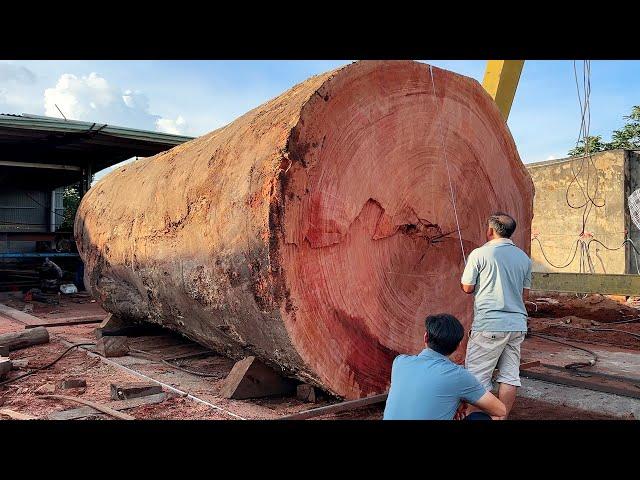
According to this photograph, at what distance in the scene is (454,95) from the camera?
3.99m

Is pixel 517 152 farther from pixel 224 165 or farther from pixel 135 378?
pixel 135 378

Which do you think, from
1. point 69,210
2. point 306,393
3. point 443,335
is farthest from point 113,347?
point 69,210

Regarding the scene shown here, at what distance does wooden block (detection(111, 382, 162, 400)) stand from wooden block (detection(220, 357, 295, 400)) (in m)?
0.48

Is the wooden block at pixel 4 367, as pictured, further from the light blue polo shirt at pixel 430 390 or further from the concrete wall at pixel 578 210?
the concrete wall at pixel 578 210

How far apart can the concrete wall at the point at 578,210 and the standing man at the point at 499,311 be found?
9.32 metres

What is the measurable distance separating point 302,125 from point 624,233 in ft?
34.4

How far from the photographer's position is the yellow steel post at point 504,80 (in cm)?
564

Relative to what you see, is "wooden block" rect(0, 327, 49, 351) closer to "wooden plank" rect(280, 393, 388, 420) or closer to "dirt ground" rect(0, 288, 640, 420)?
"dirt ground" rect(0, 288, 640, 420)

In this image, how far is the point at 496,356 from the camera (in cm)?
334

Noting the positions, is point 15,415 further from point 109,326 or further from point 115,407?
point 109,326

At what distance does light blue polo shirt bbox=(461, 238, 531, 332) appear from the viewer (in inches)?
131

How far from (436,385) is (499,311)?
49.1 inches

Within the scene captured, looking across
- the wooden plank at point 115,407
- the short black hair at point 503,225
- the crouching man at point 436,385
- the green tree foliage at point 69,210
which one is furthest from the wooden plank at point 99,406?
the green tree foliage at point 69,210
